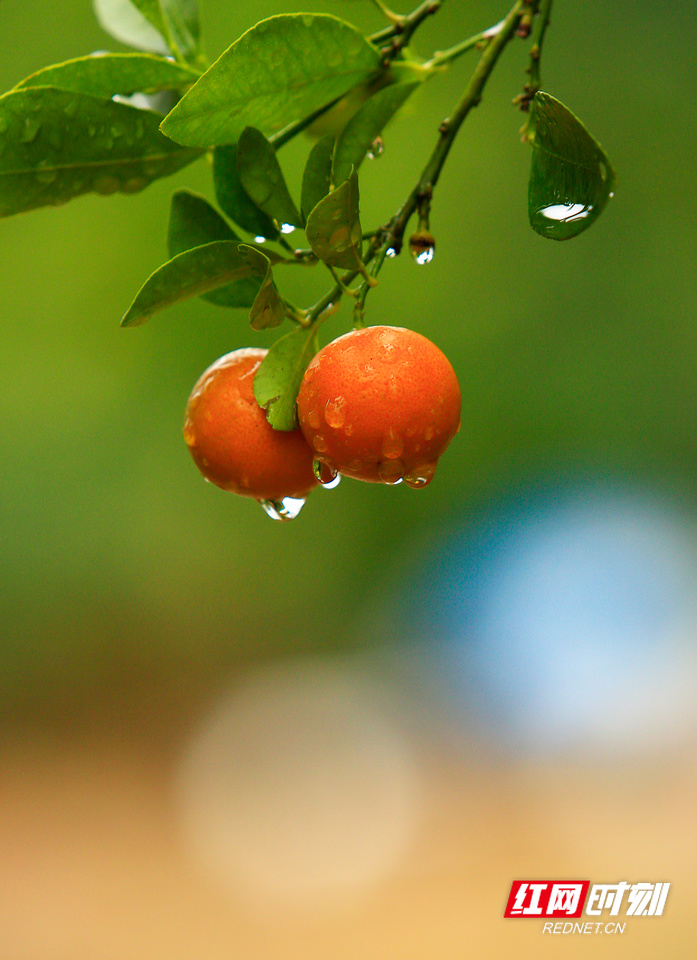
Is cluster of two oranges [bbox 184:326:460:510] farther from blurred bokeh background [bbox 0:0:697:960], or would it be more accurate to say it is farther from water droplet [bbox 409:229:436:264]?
blurred bokeh background [bbox 0:0:697:960]

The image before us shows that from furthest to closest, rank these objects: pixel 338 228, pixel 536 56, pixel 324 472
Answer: pixel 536 56 < pixel 324 472 < pixel 338 228

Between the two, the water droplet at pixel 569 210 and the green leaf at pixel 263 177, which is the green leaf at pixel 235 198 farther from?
the water droplet at pixel 569 210

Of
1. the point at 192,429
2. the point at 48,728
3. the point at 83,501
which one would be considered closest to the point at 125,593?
the point at 83,501

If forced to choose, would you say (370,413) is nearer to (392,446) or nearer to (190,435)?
(392,446)

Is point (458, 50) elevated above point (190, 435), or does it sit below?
above

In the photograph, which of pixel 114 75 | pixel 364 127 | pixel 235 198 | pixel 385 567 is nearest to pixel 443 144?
pixel 364 127

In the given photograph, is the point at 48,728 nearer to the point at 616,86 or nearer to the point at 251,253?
the point at 616,86
